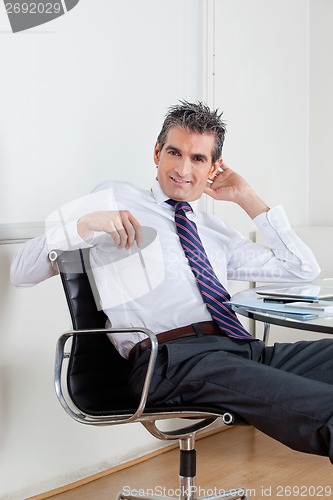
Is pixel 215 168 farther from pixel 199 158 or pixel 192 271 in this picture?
pixel 192 271

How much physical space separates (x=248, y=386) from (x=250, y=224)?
5.78 feet

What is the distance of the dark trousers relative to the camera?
2.05m

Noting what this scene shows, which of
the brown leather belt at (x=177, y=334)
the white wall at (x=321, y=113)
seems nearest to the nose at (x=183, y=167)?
the brown leather belt at (x=177, y=334)

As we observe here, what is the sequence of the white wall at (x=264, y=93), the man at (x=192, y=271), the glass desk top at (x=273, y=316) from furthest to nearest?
the white wall at (x=264, y=93)
the man at (x=192, y=271)
the glass desk top at (x=273, y=316)

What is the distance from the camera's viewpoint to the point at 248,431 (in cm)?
372

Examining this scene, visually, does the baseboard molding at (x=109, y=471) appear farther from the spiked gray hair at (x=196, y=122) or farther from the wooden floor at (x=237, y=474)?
the spiked gray hair at (x=196, y=122)

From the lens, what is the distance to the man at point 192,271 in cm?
221

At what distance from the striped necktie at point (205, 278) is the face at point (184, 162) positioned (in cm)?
5

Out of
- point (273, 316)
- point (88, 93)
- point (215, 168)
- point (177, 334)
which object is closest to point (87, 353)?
point (177, 334)

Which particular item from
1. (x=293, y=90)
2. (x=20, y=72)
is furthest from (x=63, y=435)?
(x=293, y=90)

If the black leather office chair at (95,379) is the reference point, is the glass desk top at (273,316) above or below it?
above

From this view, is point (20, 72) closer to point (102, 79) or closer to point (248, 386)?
point (102, 79)

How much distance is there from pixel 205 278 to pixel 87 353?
0.44 metres

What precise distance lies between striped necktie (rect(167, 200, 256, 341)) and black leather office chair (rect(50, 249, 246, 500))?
11.8 inches
